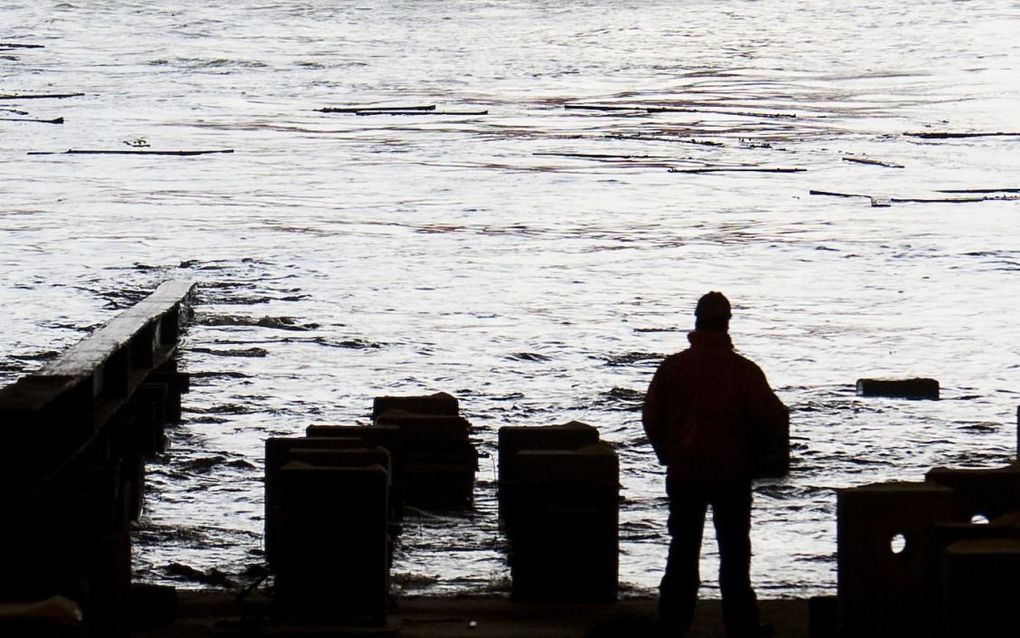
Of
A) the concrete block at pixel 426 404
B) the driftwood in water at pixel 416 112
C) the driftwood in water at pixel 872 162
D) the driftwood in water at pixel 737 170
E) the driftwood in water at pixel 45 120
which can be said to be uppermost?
the driftwood in water at pixel 416 112

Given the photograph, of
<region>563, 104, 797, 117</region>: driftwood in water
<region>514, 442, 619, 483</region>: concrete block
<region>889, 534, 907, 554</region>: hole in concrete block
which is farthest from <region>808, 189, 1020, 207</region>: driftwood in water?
<region>889, 534, 907, 554</region>: hole in concrete block

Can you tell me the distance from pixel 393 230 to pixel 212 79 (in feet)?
64.5

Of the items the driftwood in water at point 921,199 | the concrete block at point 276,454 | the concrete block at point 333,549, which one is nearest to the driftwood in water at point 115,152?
the driftwood in water at point 921,199

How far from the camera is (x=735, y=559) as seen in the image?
8164 mm

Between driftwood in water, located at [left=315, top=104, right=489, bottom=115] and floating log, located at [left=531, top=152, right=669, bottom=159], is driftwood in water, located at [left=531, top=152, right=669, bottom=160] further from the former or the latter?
driftwood in water, located at [left=315, top=104, right=489, bottom=115]

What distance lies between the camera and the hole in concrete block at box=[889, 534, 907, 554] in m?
8.18

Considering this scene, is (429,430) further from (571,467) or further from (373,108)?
(373,108)

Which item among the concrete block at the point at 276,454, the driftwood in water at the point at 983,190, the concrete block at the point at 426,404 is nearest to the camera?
the concrete block at the point at 276,454

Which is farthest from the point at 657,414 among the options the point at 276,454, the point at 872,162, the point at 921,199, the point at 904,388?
the point at 872,162

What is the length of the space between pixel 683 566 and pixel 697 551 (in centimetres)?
10

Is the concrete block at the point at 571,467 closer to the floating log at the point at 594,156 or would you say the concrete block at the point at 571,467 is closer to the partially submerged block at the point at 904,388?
the partially submerged block at the point at 904,388

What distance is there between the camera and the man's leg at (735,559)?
26.6 feet

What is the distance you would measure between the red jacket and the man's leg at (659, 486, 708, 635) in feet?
0.42

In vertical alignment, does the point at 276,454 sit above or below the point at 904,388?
above
